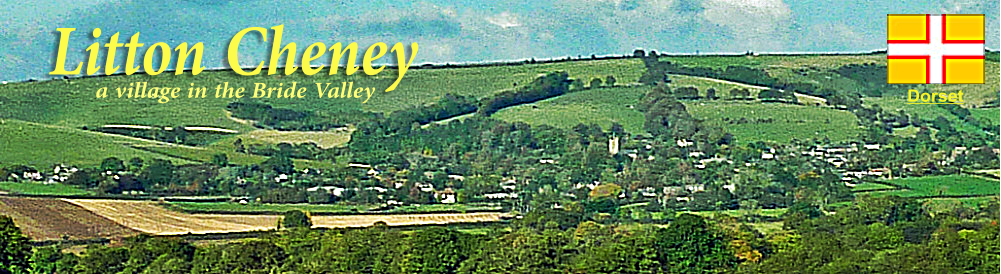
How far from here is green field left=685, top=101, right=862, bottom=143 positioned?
120 m

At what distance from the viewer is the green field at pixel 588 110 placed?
439ft

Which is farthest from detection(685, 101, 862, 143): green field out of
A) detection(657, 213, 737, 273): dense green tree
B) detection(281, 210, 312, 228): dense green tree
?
detection(657, 213, 737, 273): dense green tree

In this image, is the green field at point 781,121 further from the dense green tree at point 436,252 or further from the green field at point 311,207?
the dense green tree at point 436,252

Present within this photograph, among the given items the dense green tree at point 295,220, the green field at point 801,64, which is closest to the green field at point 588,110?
the green field at point 801,64

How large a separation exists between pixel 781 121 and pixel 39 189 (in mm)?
56510

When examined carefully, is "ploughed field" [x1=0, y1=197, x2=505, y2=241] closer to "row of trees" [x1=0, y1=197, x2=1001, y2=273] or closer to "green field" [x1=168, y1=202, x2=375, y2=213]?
"green field" [x1=168, y1=202, x2=375, y2=213]

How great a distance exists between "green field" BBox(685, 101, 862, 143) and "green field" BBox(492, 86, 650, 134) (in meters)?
5.99

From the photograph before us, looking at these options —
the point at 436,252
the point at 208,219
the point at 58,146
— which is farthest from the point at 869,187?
the point at 58,146

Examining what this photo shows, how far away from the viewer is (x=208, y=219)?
3290 inches

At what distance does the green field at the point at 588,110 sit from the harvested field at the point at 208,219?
41.2 m

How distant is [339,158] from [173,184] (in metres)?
27.0

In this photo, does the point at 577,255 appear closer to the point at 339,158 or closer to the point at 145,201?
the point at 145,201

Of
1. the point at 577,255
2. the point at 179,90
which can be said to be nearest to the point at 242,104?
the point at 179,90

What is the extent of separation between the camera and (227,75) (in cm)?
15875
